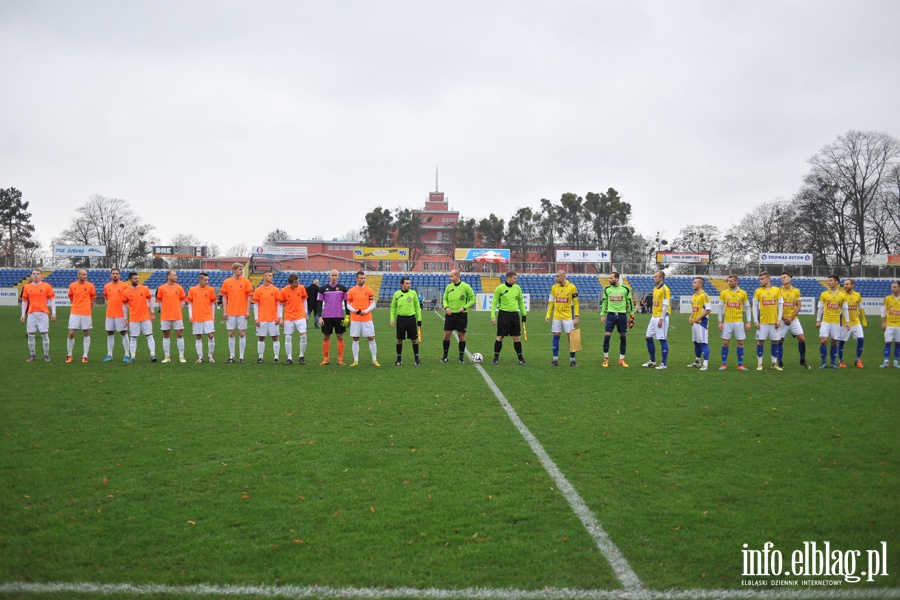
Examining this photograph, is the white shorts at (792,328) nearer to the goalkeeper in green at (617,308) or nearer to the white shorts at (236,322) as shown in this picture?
the goalkeeper in green at (617,308)

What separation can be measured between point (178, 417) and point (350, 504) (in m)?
4.03

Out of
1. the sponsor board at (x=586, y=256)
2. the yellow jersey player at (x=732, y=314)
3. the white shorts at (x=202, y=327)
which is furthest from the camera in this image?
the sponsor board at (x=586, y=256)

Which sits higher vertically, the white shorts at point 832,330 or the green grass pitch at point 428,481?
the white shorts at point 832,330

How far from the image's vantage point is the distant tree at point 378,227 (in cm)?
7612

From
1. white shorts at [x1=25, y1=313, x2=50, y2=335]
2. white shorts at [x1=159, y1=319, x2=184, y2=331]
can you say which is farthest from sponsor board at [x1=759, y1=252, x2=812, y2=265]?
white shorts at [x1=25, y1=313, x2=50, y2=335]

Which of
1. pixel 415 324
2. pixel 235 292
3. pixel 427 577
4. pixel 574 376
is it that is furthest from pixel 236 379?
pixel 427 577

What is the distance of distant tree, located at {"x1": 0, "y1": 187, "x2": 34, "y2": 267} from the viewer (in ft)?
214

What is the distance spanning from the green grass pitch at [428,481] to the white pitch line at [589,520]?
0.19ft

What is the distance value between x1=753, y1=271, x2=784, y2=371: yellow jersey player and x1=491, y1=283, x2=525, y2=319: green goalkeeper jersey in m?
5.01

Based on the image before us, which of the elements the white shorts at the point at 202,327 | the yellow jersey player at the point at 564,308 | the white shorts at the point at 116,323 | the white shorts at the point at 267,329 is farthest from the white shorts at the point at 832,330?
the white shorts at the point at 116,323

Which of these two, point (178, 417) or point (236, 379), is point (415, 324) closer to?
point (236, 379)

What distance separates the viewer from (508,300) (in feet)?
41.7

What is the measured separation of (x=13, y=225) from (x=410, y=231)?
45786mm

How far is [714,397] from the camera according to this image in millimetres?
9039
